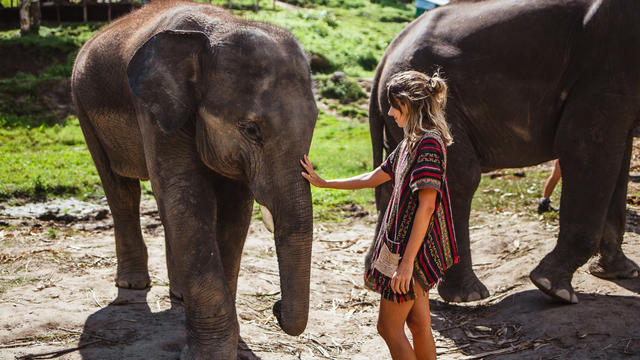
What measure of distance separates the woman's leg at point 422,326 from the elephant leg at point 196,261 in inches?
36.9

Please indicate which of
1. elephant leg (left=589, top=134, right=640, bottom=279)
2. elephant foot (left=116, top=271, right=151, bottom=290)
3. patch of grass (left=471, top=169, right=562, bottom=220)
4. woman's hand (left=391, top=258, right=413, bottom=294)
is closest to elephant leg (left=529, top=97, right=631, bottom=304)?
elephant leg (left=589, top=134, right=640, bottom=279)

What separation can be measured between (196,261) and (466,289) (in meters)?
2.09

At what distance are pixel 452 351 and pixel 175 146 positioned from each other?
208 centimetres

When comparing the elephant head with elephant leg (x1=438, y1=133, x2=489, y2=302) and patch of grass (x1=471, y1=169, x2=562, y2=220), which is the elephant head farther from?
patch of grass (x1=471, y1=169, x2=562, y2=220)

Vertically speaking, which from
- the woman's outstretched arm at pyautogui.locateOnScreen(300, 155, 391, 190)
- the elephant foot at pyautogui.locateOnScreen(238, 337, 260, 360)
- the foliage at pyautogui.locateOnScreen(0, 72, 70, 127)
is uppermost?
the woman's outstretched arm at pyautogui.locateOnScreen(300, 155, 391, 190)

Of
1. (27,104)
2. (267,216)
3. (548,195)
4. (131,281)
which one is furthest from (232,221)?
(27,104)

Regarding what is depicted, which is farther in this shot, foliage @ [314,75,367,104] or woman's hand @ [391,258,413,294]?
foliage @ [314,75,367,104]

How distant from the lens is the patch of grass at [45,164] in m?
6.43

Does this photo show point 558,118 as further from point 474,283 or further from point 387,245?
point 387,245

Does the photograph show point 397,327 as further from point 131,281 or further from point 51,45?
point 51,45

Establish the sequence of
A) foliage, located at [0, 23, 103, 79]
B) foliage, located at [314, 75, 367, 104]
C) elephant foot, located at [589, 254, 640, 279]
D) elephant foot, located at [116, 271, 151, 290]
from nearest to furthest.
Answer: elephant foot, located at [116, 271, 151, 290]
elephant foot, located at [589, 254, 640, 279]
foliage, located at [314, 75, 367, 104]
foliage, located at [0, 23, 103, 79]

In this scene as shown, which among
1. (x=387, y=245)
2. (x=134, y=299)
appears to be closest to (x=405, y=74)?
(x=387, y=245)

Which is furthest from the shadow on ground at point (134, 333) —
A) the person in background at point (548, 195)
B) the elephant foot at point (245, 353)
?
the person in background at point (548, 195)

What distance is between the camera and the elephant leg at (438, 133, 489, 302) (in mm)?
4145
